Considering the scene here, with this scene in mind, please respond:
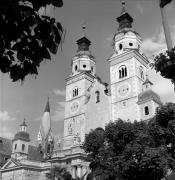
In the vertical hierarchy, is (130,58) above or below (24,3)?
above

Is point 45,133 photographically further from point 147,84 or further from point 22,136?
point 147,84

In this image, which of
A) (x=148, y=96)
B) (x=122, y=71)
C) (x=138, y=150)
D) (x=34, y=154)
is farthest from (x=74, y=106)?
(x=138, y=150)

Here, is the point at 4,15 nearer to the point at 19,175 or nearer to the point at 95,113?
the point at 95,113

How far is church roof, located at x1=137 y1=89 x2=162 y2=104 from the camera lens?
136ft

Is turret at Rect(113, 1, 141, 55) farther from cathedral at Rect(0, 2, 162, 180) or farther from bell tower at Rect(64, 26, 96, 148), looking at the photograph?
bell tower at Rect(64, 26, 96, 148)

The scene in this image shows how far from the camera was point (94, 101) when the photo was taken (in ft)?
163

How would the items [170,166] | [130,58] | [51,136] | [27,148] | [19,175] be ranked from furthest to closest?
1. [51,136]
2. [27,148]
3. [19,175]
4. [130,58]
5. [170,166]

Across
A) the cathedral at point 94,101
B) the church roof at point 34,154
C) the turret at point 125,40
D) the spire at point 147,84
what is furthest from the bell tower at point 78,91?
the church roof at point 34,154

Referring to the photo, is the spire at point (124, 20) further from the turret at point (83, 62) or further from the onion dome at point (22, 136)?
the onion dome at point (22, 136)

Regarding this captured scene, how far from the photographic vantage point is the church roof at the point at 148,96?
41403mm

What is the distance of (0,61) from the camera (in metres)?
3.73

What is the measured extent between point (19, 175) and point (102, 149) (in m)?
26.8

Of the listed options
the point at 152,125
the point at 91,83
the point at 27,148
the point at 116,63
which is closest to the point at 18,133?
the point at 27,148

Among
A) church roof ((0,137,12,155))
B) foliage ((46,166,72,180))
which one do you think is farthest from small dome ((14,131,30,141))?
foliage ((46,166,72,180))
